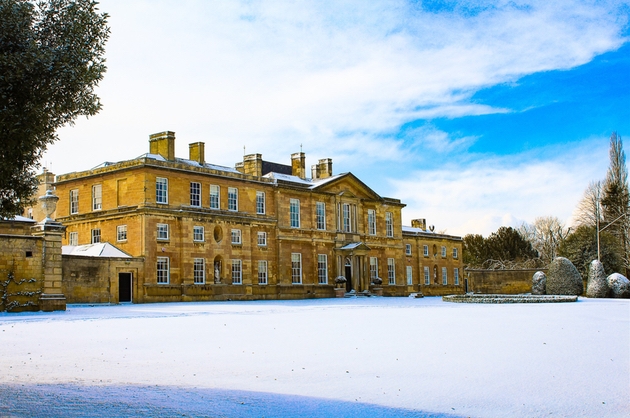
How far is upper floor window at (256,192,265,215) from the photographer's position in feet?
153

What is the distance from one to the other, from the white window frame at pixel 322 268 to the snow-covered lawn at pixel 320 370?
32.0 m

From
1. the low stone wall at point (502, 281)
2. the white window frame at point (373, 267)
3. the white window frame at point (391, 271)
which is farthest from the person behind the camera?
the low stone wall at point (502, 281)

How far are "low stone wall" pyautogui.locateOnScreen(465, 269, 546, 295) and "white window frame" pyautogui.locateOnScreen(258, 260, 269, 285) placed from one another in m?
22.6

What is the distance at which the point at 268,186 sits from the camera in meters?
47.6

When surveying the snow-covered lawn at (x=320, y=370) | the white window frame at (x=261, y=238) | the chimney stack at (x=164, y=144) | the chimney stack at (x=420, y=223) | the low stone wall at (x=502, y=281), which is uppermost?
the chimney stack at (x=164, y=144)

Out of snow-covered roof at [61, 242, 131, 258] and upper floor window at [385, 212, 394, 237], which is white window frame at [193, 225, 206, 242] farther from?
upper floor window at [385, 212, 394, 237]

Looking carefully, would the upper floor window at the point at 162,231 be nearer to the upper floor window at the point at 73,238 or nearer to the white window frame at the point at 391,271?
the upper floor window at the point at 73,238

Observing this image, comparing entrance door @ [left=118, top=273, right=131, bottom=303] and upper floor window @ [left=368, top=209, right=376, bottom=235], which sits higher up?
upper floor window @ [left=368, top=209, right=376, bottom=235]

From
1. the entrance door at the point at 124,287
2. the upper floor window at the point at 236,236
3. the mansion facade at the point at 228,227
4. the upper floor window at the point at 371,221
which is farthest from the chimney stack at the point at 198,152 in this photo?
the upper floor window at the point at 371,221

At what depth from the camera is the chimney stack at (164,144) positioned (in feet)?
140

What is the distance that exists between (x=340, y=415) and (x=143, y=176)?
33.8 meters

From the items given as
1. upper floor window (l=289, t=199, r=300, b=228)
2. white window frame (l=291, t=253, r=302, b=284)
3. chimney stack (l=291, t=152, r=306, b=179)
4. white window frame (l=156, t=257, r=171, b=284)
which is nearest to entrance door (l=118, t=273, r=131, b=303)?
white window frame (l=156, t=257, r=171, b=284)

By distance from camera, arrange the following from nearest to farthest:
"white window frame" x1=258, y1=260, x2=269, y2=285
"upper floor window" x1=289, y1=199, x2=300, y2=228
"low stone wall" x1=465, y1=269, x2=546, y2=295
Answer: "white window frame" x1=258, y1=260, x2=269, y2=285 < "upper floor window" x1=289, y1=199, x2=300, y2=228 < "low stone wall" x1=465, y1=269, x2=546, y2=295

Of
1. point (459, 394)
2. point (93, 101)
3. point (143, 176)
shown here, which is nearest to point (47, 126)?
point (93, 101)
